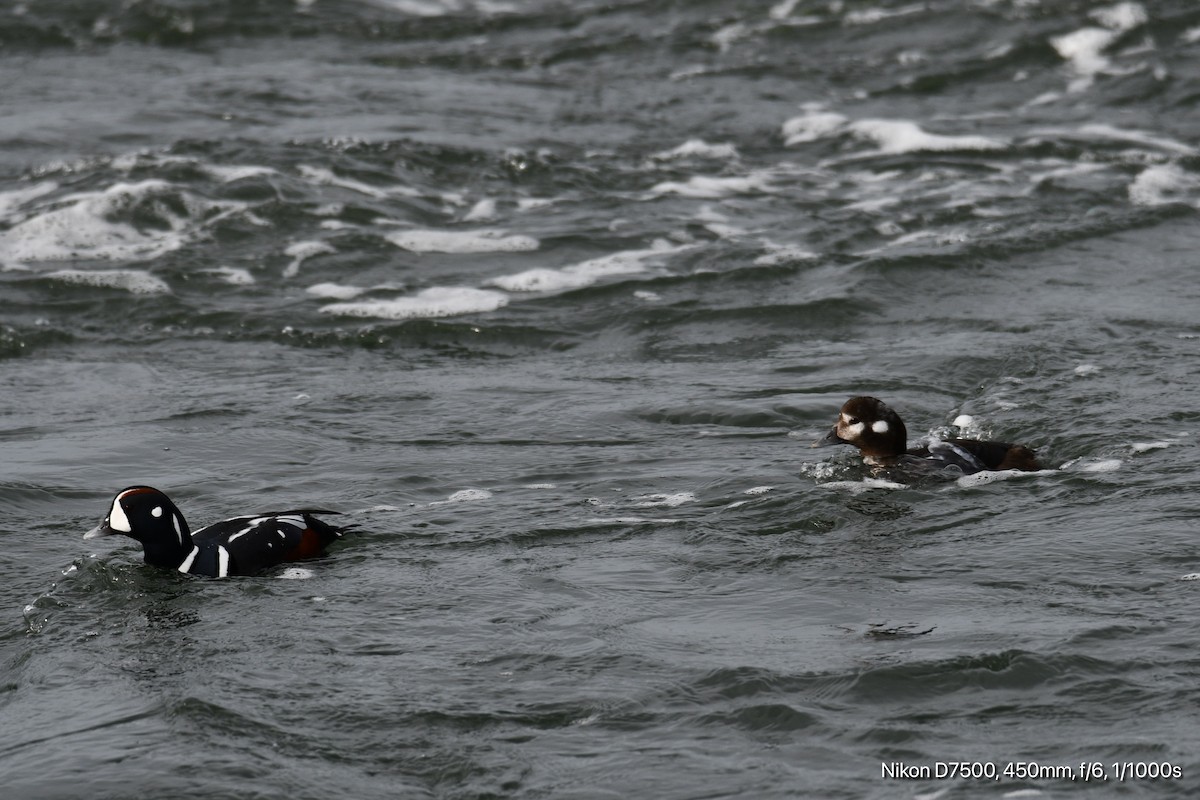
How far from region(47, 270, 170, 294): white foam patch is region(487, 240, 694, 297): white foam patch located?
2.68 meters

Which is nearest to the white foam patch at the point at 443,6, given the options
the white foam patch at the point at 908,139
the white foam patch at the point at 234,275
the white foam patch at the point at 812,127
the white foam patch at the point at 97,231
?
the white foam patch at the point at 812,127

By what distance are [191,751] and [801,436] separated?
4618mm

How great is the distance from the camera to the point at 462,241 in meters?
14.0

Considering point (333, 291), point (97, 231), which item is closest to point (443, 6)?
point (97, 231)

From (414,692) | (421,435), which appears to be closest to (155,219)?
(421,435)

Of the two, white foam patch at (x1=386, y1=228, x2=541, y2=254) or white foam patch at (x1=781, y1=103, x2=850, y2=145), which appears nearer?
white foam patch at (x1=386, y1=228, x2=541, y2=254)

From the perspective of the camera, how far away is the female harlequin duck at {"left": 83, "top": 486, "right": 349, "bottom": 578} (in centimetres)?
716

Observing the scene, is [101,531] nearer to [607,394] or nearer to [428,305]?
[607,394]

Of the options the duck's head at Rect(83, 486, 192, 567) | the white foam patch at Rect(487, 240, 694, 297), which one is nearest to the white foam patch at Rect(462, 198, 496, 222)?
the white foam patch at Rect(487, 240, 694, 297)

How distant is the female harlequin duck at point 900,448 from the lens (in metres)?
8.34

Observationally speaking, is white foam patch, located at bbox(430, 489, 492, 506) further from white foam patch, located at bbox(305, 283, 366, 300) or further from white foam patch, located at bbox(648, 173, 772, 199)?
white foam patch, located at bbox(648, 173, 772, 199)

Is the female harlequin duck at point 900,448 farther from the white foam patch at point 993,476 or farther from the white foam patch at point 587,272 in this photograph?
the white foam patch at point 587,272

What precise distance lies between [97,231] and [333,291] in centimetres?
281

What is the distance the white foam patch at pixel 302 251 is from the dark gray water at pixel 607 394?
4 centimetres
